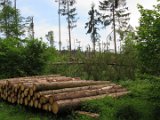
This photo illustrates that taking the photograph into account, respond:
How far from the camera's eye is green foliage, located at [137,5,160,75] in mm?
9188

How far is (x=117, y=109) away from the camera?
9.59 meters

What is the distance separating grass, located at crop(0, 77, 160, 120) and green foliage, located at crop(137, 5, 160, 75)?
35cm

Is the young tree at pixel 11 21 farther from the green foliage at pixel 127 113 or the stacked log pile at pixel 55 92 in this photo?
the green foliage at pixel 127 113

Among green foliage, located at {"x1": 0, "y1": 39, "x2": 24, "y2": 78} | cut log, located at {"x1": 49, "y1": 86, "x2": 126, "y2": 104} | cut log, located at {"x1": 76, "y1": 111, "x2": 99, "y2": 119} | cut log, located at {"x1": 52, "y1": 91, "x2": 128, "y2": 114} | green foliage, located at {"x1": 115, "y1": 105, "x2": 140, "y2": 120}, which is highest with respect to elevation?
green foliage, located at {"x1": 0, "y1": 39, "x2": 24, "y2": 78}

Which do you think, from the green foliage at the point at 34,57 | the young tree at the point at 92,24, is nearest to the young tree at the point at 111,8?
the young tree at the point at 92,24

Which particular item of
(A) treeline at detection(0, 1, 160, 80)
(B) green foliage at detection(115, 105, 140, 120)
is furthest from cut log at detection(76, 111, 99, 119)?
(A) treeline at detection(0, 1, 160, 80)

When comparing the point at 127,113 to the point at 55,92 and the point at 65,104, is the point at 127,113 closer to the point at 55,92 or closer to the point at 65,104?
the point at 65,104

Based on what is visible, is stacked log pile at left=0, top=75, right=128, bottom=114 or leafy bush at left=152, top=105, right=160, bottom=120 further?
stacked log pile at left=0, top=75, right=128, bottom=114

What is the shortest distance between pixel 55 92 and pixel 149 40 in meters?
3.13

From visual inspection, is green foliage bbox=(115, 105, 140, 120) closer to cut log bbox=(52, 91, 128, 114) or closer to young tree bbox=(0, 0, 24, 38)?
cut log bbox=(52, 91, 128, 114)

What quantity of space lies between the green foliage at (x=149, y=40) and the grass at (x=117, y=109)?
350 millimetres

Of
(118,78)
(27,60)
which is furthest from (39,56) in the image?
(118,78)

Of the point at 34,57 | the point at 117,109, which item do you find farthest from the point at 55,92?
the point at 34,57

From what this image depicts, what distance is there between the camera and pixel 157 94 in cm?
950
